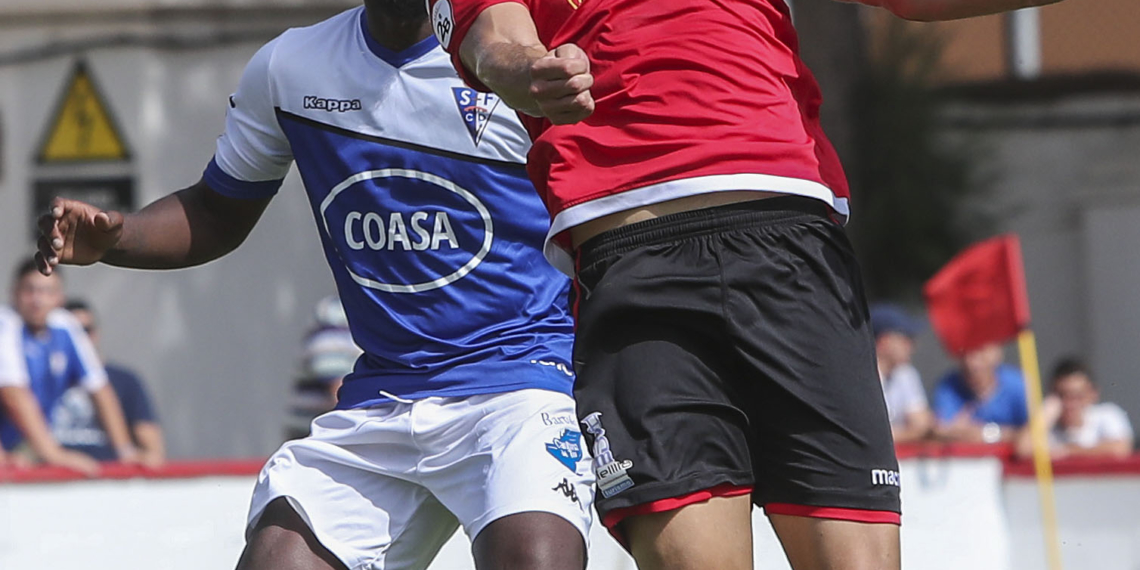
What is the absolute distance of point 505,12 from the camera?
2.69 meters

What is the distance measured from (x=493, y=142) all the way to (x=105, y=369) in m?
4.88

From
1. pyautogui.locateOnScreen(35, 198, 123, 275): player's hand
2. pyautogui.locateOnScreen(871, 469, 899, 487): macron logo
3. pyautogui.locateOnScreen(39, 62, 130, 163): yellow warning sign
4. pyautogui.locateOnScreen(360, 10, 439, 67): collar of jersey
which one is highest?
pyautogui.locateOnScreen(39, 62, 130, 163): yellow warning sign

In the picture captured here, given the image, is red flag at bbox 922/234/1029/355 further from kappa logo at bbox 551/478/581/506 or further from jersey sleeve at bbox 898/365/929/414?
kappa logo at bbox 551/478/581/506

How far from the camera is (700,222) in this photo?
105 inches

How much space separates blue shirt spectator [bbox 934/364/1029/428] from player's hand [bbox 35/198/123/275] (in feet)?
18.0

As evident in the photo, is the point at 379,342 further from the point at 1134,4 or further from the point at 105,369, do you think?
the point at 1134,4

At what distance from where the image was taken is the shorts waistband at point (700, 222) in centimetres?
268

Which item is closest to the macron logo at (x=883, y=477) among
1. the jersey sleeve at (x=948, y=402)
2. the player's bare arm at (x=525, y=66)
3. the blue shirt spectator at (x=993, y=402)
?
the player's bare arm at (x=525, y=66)

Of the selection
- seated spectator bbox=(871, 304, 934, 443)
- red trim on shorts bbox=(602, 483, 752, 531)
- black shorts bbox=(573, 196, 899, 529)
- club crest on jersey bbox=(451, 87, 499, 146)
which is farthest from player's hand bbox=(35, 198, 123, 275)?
seated spectator bbox=(871, 304, 934, 443)

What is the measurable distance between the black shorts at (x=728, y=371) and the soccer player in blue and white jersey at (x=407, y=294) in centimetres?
65

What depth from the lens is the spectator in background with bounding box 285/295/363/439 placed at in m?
6.54

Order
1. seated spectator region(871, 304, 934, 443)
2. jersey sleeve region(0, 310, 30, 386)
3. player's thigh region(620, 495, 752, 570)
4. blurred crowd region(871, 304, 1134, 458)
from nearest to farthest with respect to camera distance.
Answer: player's thigh region(620, 495, 752, 570), jersey sleeve region(0, 310, 30, 386), blurred crowd region(871, 304, 1134, 458), seated spectator region(871, 304, 934, 443)

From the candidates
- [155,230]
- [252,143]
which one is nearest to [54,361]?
[155,230]

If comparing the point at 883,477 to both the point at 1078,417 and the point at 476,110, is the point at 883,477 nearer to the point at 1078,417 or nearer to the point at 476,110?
the point at 476,110
